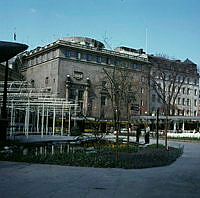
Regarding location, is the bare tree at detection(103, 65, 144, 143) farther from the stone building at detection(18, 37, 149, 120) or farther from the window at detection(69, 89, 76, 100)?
the window at detection(69, 89, 76, 100)

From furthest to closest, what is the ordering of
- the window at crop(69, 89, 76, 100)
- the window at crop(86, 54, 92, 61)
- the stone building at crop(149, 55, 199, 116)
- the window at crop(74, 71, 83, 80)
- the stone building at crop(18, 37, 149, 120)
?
the stone building at crop(149, 55, 199, 116) → the window at crop(86, 54, 92, 61) → the window at crop(74, 71, 83, 80) → the window at crop(69, 89, 76, 100) → the stone building at crop(18, 37, 149, 120)

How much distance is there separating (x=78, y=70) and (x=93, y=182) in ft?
161

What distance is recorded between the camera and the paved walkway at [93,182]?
19.0 feet

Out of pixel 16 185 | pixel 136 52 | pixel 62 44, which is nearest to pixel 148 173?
pixel 16 185

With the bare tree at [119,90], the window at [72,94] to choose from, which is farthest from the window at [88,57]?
the bare tree at [119,90]

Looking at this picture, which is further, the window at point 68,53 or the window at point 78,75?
the window at point 78,75

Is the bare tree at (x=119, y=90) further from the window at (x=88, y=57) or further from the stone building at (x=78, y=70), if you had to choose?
the window at (x=88, y=57)

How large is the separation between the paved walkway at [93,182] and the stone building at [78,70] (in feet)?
138

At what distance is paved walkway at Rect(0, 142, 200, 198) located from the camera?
5.80 m

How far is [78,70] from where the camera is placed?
181ft

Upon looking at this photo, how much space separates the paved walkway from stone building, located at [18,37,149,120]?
41982 mm

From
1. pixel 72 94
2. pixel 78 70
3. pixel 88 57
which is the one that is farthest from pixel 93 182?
pixel 88 57

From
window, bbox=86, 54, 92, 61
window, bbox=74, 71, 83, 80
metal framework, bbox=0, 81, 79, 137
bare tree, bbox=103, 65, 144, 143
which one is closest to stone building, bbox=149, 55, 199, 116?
bare tree, bbox=103, 65, 144, 143

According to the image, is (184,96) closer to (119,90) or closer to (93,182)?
(119,90)
